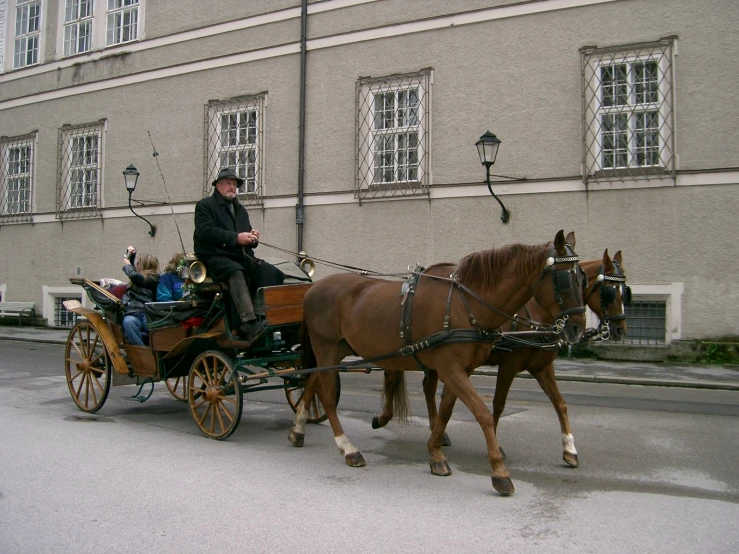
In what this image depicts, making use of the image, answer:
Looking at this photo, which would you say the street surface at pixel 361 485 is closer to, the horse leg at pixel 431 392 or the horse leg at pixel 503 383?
the horse leg at pixel 431 392

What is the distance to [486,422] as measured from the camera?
5070 millimetres

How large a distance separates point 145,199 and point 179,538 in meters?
15.9

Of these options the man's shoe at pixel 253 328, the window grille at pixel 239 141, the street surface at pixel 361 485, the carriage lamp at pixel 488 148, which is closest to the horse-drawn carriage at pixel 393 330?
the man's shoe at pixel 253 328

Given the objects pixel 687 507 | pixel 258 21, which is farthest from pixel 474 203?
pixel 687 507

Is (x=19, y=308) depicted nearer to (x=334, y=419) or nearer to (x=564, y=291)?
(x=334, y=419)

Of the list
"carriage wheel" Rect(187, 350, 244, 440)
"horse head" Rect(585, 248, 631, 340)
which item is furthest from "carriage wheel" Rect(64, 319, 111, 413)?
"horse head" Rect(585, 248, 631, 340)

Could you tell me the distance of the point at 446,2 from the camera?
48.3ft

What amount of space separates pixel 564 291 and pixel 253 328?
320cm

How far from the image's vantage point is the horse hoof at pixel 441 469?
5.54m

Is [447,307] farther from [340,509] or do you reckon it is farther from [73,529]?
[73,529]

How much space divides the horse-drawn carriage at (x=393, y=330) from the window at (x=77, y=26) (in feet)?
51.0

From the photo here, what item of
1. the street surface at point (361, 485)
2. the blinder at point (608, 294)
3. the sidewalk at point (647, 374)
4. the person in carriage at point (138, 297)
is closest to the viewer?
the street surface at point (361, 485)

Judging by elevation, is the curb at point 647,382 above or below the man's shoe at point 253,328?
below

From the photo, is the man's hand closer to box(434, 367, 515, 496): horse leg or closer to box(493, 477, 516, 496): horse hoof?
box(434, 367, 515, 496): horse leg
